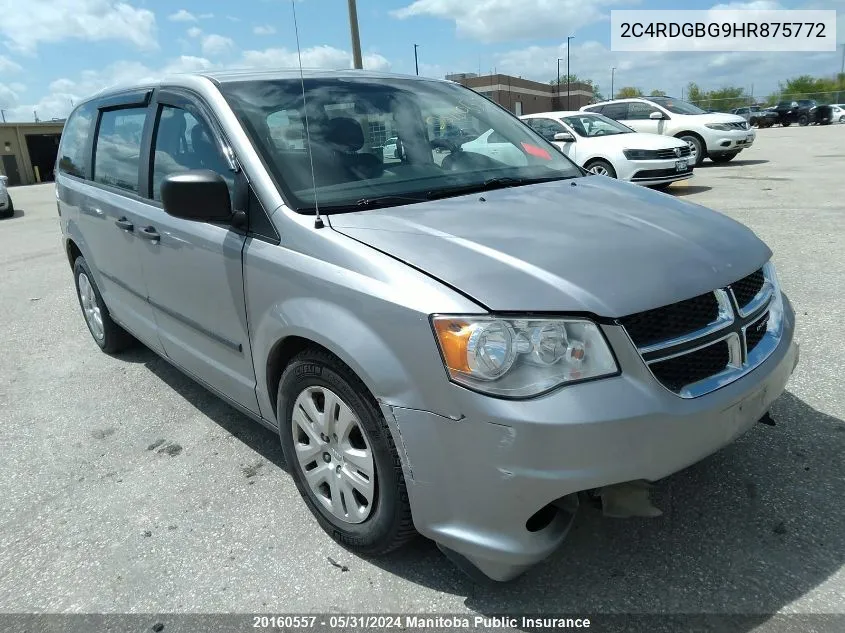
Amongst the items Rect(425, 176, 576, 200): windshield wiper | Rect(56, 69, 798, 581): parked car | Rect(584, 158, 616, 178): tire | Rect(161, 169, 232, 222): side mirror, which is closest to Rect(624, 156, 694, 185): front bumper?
Rect(584, 158, 616, 178): tire

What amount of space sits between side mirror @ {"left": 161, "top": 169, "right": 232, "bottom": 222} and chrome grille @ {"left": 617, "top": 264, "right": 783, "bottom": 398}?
5.07 feet

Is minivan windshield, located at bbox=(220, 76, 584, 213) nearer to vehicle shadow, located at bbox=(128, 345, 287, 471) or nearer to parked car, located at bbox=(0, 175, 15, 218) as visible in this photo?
vehicle shadow, located at bbox=(128, 345, 287, 471)

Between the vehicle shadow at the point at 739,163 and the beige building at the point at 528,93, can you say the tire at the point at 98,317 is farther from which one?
the beige building at the point at 528,93

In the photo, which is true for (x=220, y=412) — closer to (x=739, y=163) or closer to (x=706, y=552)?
(x=706, y=552)

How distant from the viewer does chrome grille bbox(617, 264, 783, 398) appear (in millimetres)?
1927

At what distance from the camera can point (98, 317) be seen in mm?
4781

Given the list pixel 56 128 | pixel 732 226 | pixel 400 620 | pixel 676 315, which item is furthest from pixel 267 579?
pixel 56 128

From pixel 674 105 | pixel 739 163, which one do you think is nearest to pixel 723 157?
pixel 739 163

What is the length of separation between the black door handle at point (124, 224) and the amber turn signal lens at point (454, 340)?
2308 mm

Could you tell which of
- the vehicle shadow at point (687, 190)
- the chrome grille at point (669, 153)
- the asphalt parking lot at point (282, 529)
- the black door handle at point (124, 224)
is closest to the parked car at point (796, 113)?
the vehicle shadow at point (687, 190)

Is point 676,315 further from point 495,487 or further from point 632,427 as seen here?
point 495,487

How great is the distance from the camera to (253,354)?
106 inches

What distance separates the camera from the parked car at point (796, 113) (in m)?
38.7

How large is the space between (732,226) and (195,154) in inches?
92.0
